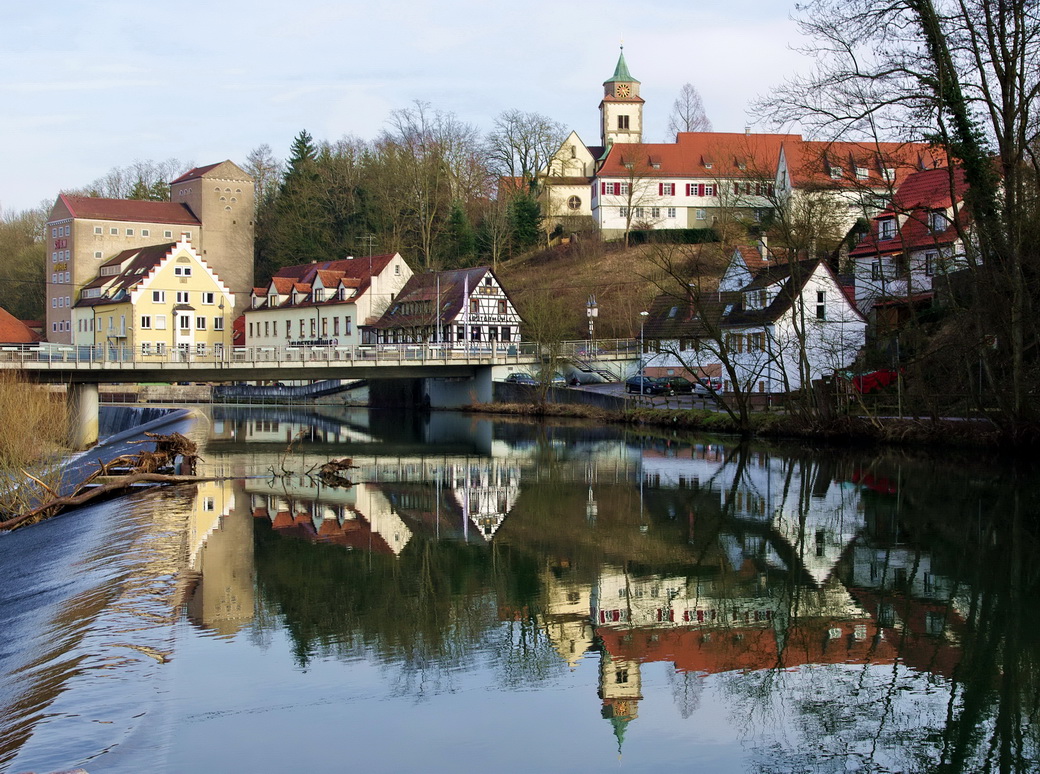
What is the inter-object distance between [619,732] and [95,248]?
89.0 metres

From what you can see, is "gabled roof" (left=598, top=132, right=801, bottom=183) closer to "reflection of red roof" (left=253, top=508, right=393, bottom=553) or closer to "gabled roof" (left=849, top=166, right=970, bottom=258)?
"gabled roof" (left=849, top=166, right=970, bottom=258)

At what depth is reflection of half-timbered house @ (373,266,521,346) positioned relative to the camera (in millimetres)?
70812

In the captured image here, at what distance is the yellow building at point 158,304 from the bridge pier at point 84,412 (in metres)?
31.1

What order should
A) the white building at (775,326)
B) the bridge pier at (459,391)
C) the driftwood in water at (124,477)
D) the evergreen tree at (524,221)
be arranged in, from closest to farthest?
the driftwood in water at (124,477), the white building at (775,326), the bridge pier at (459,391), the evergreen tree at (524,221)

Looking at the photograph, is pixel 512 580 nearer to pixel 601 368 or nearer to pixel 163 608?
pixel 163 608

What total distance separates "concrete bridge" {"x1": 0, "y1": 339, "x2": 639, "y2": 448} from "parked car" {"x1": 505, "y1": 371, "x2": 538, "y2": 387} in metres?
0.55

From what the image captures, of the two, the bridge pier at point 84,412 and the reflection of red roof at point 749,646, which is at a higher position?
the bridge pier at point 84,412

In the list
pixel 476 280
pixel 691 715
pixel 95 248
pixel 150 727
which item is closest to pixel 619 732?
pixel 691 715

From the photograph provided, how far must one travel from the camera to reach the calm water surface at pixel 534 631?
416 inches

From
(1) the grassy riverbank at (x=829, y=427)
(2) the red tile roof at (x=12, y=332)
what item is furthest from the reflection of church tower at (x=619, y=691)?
(2) the red tile roof at (x=12, y=332)

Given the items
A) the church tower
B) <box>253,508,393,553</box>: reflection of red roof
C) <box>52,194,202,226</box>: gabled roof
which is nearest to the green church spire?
the church tower

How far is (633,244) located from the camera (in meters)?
88.5

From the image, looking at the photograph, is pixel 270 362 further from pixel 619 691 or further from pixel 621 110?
pixel 621 110

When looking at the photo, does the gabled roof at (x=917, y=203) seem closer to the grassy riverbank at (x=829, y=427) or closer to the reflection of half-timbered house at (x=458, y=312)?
the grassy riverbank at (x=829, y=427)
